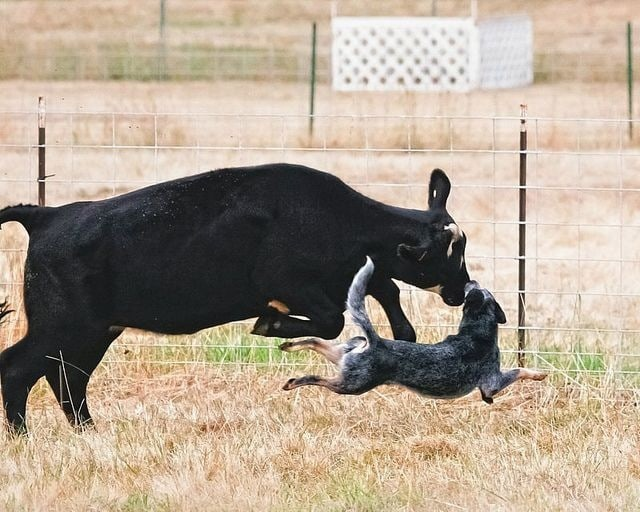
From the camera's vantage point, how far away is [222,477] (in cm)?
568

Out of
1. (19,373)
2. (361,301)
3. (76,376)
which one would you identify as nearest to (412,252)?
(361,301)

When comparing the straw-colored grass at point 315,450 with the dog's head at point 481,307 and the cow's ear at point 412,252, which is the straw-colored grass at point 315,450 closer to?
the dog's head at point 481,307

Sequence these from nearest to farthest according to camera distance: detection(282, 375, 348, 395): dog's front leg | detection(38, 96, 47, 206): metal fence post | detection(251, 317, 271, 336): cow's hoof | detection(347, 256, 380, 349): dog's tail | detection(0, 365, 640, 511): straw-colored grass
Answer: detection(0, 365, 640, 511): straw-colored grass → detection(282, 375, 348, 395): dog's front leg → detection(347, 256, 380, 349): dog's tail → detection(251, 317, 271, 336): cow's hoof → detection(38, 96, 47, 206): metal fence post

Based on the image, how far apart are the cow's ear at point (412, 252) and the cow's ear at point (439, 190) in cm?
31

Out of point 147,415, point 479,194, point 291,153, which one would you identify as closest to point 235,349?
point 147,415

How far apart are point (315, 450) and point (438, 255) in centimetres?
109

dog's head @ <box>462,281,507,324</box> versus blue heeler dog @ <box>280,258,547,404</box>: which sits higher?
dog's head @ <box>462,281,507,324</box>

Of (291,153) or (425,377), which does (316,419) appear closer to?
(425,377)

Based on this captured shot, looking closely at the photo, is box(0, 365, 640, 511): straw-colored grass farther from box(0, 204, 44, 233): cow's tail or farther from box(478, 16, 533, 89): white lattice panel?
box(478, 16, 533, 89): white lattice panel

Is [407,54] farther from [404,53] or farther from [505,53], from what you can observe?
[505,53]

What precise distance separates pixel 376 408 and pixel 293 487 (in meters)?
1.43

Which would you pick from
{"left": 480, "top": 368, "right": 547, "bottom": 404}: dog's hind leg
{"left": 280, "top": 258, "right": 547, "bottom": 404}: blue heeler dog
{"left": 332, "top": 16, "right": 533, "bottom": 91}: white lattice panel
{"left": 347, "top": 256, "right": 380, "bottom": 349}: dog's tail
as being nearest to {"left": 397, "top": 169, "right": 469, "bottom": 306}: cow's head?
{"left": 280, "top": 258, "right": 547, "bottom": 404}: blue heeler dog

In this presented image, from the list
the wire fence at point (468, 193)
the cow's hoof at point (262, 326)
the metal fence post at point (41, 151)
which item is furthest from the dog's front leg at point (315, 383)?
the metal fence post at point (41, 151)

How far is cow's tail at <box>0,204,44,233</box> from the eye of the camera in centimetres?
642
